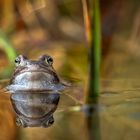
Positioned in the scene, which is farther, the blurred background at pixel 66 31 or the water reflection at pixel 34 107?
the blurred background at pixel 66 31

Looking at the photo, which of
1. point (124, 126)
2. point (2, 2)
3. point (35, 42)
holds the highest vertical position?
point (2, 2)

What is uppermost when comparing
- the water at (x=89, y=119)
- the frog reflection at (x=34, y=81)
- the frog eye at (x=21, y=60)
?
the frog eye at (x=21, y=60)

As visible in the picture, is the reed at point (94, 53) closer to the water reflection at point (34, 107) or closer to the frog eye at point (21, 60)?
the water reflection at point (34, 107)

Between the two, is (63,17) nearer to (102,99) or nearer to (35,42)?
(35,42)

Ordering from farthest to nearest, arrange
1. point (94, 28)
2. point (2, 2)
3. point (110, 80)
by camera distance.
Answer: point (2, 2) < point (110, 80) < point (94, 28)

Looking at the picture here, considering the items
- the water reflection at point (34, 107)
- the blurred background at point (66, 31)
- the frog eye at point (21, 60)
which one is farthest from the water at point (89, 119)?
the blurred background at point (66, 31)

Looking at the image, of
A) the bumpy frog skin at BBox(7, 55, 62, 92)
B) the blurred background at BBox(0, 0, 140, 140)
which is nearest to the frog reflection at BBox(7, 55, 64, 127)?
the bumpy frog skin at BBox(7, 55, 62, 92)

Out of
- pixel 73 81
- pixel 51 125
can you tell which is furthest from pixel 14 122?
pixel 73 81
